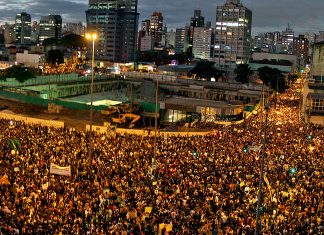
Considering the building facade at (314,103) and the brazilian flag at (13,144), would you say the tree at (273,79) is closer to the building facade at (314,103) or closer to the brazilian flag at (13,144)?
the building facade at (314,103)

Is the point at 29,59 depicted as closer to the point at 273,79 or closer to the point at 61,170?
the point at 273,79

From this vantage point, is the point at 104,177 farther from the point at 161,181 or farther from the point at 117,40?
the point at 117,40

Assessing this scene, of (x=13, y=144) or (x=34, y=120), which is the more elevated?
(x=13, y=144)

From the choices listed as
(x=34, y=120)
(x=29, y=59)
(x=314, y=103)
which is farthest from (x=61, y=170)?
(x=29, y=59)

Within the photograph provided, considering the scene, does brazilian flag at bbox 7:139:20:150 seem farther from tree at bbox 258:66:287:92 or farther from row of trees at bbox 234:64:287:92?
tree at bbox 258:66:287:92

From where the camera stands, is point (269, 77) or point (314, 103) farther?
point (269, 77)

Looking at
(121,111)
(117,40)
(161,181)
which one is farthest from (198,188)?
(117,40)

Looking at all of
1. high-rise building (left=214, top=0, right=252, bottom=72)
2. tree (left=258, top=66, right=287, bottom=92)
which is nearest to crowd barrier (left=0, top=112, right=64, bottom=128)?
tree (left=258, top=66, right=287, bottom=92)
